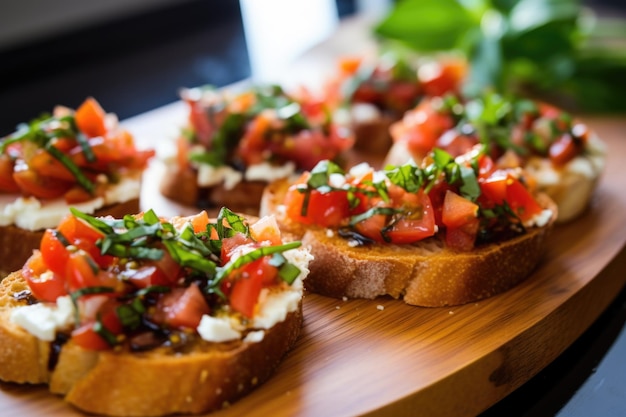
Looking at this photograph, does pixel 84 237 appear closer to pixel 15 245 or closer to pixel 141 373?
pixel 141 373

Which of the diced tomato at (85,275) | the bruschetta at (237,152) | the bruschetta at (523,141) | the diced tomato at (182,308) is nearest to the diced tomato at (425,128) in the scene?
the bruschetta at (523,141)

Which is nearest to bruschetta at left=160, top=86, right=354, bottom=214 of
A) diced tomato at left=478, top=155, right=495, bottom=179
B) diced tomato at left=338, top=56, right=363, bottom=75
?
diced tomato at left=478, top=155, right=495, bottom=179

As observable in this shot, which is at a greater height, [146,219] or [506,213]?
[146,219]

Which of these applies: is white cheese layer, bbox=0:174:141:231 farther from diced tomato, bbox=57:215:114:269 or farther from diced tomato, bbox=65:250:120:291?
diced tomato, bbox=65:250:120:291

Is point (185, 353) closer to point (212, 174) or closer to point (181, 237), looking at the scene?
point (181, 237)

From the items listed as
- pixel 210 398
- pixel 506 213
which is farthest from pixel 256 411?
pixel 506 213

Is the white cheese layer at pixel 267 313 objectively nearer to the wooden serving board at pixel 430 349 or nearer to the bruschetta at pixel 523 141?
the wooden serving board at pixel 430 349
